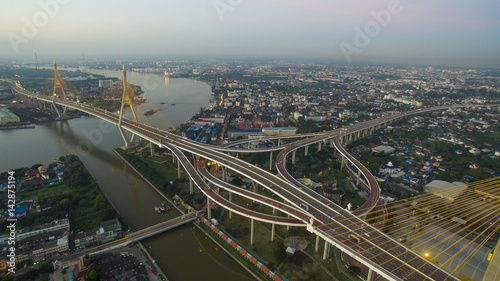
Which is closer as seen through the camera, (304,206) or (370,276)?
(370,276)

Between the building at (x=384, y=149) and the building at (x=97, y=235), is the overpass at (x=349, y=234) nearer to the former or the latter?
the building at (x=97, y=235)

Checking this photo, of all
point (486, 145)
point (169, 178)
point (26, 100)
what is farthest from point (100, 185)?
point (26, 100)

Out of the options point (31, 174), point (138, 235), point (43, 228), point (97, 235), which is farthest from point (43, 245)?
point (31, 174)

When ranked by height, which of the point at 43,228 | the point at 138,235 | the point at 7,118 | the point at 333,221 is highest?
the point at 333,221

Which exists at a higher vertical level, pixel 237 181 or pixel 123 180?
pixel 237 181

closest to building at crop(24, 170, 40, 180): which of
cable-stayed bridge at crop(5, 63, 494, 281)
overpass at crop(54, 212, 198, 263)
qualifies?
cable-stayed bridge at crop(5, 63, 494, 281)

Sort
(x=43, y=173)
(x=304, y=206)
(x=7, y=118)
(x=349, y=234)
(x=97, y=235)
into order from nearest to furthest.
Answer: (x=349, y=234)
(x=97, y=235)
(x=304, y=206)
(x=43, y=173)
(x=7, y=118)

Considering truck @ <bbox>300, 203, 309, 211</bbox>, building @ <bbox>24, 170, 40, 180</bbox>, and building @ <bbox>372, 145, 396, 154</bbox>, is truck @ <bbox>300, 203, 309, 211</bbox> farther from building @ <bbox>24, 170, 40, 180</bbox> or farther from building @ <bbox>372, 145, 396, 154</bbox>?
building @ <bbox>24, 170, 40, 180</bbox>

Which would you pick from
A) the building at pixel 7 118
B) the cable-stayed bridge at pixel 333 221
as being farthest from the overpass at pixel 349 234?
the building at pixel 7 118

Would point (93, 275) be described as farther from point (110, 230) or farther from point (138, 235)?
point (138, 235)

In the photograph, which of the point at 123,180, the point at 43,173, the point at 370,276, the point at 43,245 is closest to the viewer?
the point at 370,276
